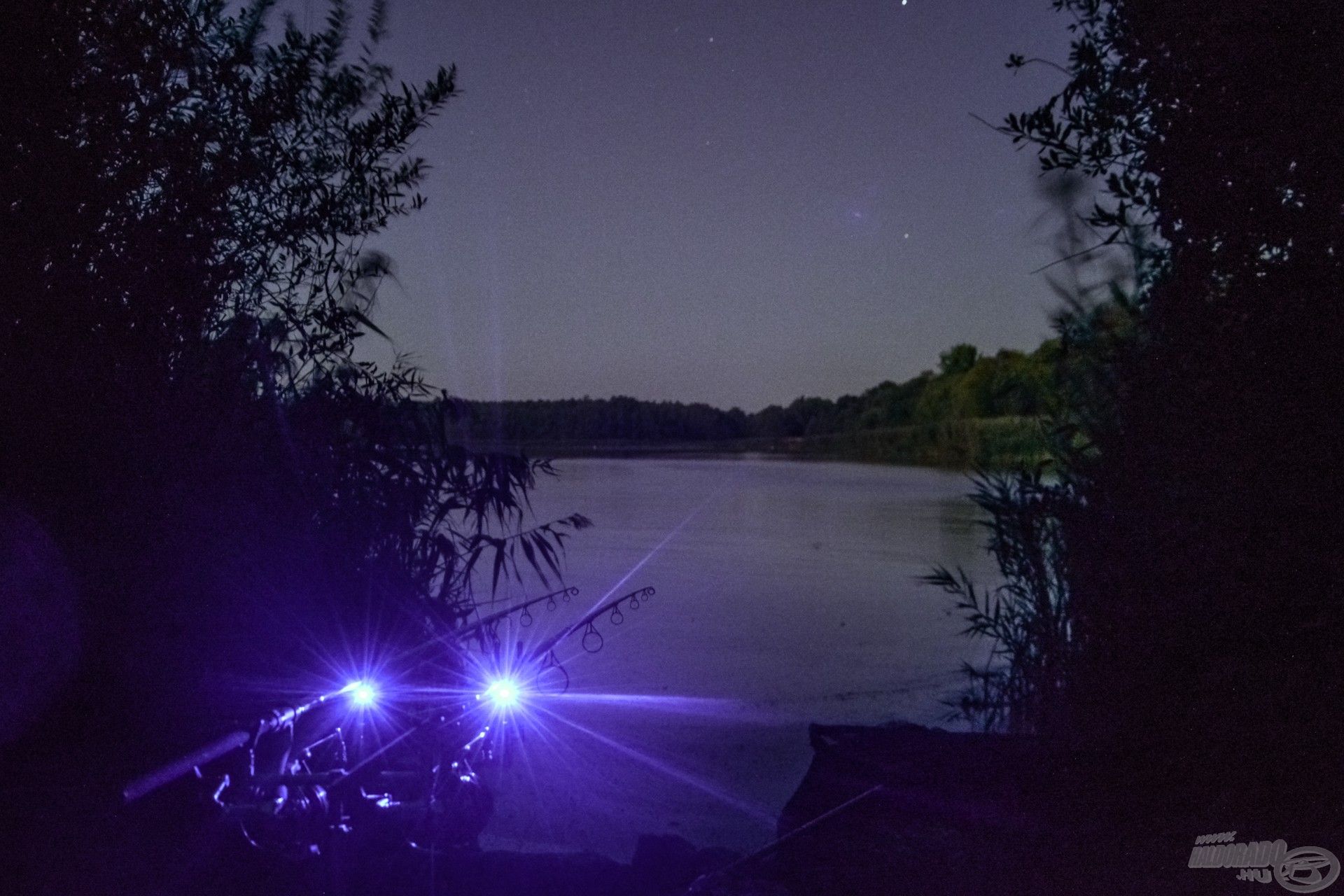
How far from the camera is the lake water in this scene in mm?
8336

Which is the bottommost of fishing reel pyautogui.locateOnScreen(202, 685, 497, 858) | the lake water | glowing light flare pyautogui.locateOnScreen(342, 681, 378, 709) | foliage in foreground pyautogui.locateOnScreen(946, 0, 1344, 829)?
the lake water

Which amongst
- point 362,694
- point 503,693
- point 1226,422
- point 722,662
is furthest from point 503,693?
point 722,662

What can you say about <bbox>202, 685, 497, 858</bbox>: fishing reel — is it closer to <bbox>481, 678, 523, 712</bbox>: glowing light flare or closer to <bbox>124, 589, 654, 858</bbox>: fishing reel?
<bbox>124, 589, 654, 858</bbox>: fishing reel

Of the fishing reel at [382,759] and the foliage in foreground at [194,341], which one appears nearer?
the fishing reel at [382,759]

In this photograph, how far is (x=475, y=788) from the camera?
623 cm

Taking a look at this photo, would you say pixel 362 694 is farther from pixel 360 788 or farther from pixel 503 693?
pixel 503 693

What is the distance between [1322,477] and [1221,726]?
0.88 meters

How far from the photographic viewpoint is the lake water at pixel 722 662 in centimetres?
834

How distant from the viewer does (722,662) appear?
13.2m

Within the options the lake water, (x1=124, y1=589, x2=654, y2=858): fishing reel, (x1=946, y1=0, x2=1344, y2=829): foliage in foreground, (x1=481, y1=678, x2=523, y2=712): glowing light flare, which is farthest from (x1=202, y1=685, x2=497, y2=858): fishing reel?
(x1=946, y1=0, x2=1344, y2=829): foliage in foreground

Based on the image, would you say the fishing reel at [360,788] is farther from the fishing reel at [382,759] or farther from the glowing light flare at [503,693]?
the glowing light flare at [503,693]

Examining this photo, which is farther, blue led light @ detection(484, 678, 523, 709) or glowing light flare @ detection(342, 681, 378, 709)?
blue led light @ detection(484, 678, 523, 709)

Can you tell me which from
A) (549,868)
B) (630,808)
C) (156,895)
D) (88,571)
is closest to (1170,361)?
(549,868)

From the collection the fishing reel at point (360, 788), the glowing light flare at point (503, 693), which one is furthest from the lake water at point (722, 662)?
the fishing reel at point (360, 788)
